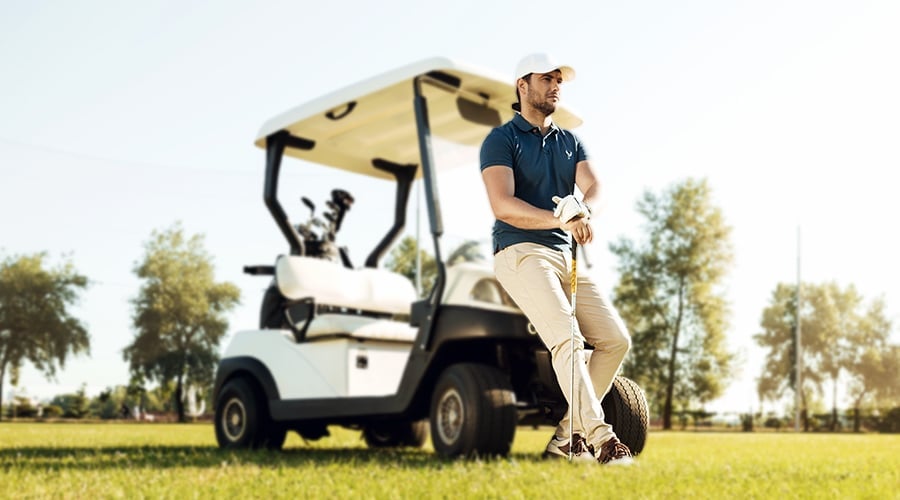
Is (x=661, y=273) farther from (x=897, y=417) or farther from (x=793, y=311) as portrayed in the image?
(x=793, y=311)

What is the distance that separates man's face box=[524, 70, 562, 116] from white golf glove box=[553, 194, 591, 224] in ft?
0.69

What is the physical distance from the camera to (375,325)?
899 cm

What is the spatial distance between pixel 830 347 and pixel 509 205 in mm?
68909

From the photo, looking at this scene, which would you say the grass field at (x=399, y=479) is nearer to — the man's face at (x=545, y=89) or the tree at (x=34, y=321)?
the man's face at (x=545, y=89)

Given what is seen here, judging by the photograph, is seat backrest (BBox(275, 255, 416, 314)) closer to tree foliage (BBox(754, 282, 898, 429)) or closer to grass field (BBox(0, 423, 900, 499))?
grass field (BBox(0, 423, 900, 499))

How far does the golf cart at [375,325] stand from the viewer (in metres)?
5.59

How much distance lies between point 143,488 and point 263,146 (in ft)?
10.0

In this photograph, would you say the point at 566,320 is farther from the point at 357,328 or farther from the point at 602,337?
the point at 357,328

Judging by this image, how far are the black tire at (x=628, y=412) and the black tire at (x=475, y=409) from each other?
633 centimetres

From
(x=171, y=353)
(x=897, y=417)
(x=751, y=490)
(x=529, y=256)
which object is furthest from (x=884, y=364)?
(x=529, y=256)

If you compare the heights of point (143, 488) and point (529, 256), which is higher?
point (529, 256)

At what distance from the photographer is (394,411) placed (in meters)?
7.92

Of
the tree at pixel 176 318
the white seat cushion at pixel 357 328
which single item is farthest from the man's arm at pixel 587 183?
the tree at pixel 176 318

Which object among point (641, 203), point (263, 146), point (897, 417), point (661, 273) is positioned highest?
point (641, 203)
